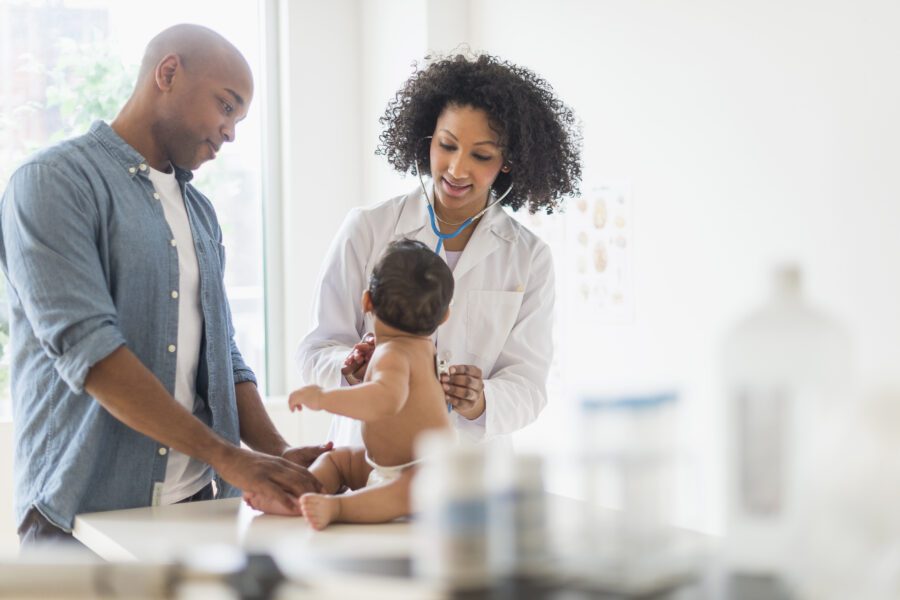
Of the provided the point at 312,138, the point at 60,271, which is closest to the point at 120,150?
the point at 60,271

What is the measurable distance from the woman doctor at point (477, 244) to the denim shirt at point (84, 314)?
346 mm

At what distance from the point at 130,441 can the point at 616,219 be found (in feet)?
6.93

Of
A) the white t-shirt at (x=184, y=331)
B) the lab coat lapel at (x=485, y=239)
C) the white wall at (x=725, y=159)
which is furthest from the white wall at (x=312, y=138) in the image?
the white t-shirt at (x=184, y=331)

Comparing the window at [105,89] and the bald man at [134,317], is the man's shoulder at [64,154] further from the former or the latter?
the window at [105,89]

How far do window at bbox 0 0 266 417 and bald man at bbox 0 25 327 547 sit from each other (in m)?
2.28

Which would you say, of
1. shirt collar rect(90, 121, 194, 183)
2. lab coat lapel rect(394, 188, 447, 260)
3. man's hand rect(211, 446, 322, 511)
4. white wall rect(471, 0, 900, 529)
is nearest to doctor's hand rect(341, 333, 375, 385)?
man's hand rect(211, 446, 322, 511)

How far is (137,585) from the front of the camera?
3.19 ft

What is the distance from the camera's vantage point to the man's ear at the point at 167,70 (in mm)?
1867

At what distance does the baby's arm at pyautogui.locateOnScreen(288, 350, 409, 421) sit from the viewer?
1.41 m

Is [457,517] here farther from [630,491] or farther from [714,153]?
[714,153]

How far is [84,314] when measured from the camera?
5.33 feet

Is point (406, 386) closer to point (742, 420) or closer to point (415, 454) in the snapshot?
point (415, 454)

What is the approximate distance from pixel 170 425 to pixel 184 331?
0.89 ft

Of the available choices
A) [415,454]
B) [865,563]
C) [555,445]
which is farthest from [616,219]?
[865,563]
